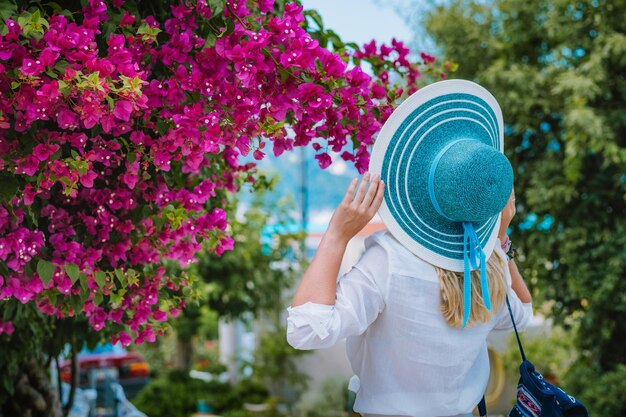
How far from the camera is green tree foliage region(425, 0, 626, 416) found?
17.1ft

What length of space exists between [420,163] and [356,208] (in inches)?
8.1

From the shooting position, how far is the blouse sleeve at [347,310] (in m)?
1.60

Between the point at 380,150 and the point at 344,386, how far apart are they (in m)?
7.57

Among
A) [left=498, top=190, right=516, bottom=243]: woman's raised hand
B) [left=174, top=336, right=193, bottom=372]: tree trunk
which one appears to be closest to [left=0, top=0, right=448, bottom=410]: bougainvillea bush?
[left=498, top=190, right=516, bottom=243]: woman's raised hand

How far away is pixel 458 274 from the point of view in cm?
182

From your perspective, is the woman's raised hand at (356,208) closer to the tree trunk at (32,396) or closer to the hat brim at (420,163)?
the hat brim at (420,163)

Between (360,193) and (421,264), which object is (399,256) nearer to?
(421,264)

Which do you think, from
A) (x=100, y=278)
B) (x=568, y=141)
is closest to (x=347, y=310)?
(x=100, y=278)

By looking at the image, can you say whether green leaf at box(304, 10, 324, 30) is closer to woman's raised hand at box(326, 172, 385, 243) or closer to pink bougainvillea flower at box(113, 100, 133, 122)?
woman's raised hand at box(326, 172, 385, 243)

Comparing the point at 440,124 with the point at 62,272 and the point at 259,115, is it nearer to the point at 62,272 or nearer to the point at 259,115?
the point at 259,115

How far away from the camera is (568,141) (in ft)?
17.5

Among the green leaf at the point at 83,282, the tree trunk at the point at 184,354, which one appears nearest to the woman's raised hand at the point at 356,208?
the green leaf at the point at 83,282

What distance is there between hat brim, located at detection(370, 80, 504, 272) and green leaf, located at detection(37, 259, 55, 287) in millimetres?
779

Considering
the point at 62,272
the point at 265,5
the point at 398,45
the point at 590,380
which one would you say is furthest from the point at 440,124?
the point at 590,380
